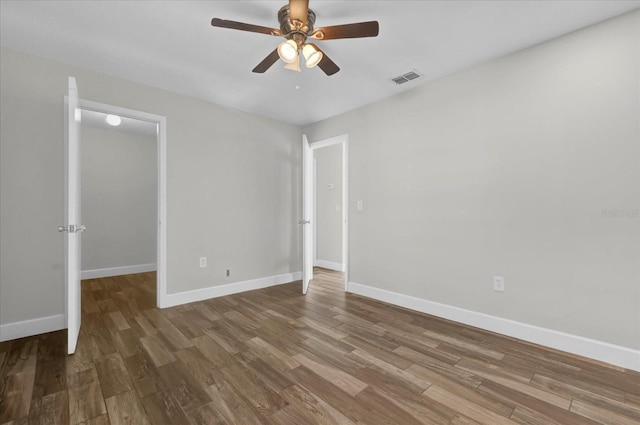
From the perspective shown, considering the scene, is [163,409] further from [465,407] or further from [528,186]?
[528,186]

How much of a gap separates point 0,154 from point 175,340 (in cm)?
221

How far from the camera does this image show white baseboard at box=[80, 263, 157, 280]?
473 cm

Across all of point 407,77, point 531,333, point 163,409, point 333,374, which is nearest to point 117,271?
point 163,409

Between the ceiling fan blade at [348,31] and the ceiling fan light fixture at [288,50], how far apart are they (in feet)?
0.50

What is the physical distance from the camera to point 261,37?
231 cm

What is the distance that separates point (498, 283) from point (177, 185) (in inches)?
141

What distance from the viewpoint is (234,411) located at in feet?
5.23

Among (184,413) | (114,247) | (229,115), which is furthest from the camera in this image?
(114,247)

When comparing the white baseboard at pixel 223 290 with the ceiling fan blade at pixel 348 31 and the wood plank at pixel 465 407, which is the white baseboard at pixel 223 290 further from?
the ceiling fan blade at pixel 348 31

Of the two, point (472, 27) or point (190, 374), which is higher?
point (472, 27)

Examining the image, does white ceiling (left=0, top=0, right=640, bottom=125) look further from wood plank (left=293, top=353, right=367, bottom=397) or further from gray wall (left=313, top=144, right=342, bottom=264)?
wood plank (left=293, top=353, right=367, bottom=397)

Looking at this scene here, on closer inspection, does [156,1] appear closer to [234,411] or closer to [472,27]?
[472,27]

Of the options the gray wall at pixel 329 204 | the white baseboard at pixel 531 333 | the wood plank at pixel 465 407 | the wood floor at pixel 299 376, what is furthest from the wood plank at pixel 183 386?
the gray wall at pixel 329 204

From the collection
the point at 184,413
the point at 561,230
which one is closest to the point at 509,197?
the point at 561,230
